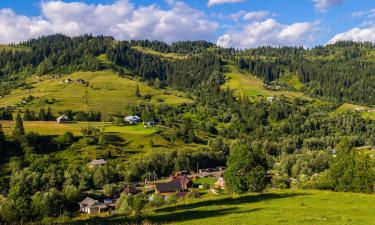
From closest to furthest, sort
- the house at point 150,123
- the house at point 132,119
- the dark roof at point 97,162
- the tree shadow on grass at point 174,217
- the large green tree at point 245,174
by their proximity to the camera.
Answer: the tree shadow on grass at point 174,217 → the large green tree at point 245,174 → the dark roof at point 97,162 → the house at point 150,123 → the house at point 132,119

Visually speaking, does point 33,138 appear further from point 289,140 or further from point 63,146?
A: point 289,140

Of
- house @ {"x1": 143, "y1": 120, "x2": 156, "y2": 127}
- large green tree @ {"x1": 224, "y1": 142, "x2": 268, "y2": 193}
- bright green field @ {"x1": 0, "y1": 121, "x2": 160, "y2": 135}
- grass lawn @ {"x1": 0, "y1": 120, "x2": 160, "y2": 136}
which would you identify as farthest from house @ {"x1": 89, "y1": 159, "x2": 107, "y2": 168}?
large green tree @ {"x1": 224, "y1": 142, "x2": 268, "y2": 193}

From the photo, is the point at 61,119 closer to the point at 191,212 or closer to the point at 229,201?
the point at 229,201

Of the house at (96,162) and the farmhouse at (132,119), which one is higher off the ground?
the farmhouse at (132,119)

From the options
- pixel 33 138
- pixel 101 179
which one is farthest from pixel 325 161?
pixel 33 138

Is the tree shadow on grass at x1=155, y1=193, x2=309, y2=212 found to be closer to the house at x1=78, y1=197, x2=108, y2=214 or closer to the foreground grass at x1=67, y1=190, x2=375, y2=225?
the foreground grass at x1=67, y1=190, x2=375, y2=225

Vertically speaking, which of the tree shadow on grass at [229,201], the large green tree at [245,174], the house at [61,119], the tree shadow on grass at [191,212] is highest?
the tree shadow on grass at [191,212]

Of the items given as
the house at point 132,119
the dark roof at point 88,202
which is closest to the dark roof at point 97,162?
the dark roof at point 88,202

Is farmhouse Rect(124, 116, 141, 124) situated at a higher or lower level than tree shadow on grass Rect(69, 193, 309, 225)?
lower

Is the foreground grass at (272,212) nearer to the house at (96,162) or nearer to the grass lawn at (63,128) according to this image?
the house at (96,162)
